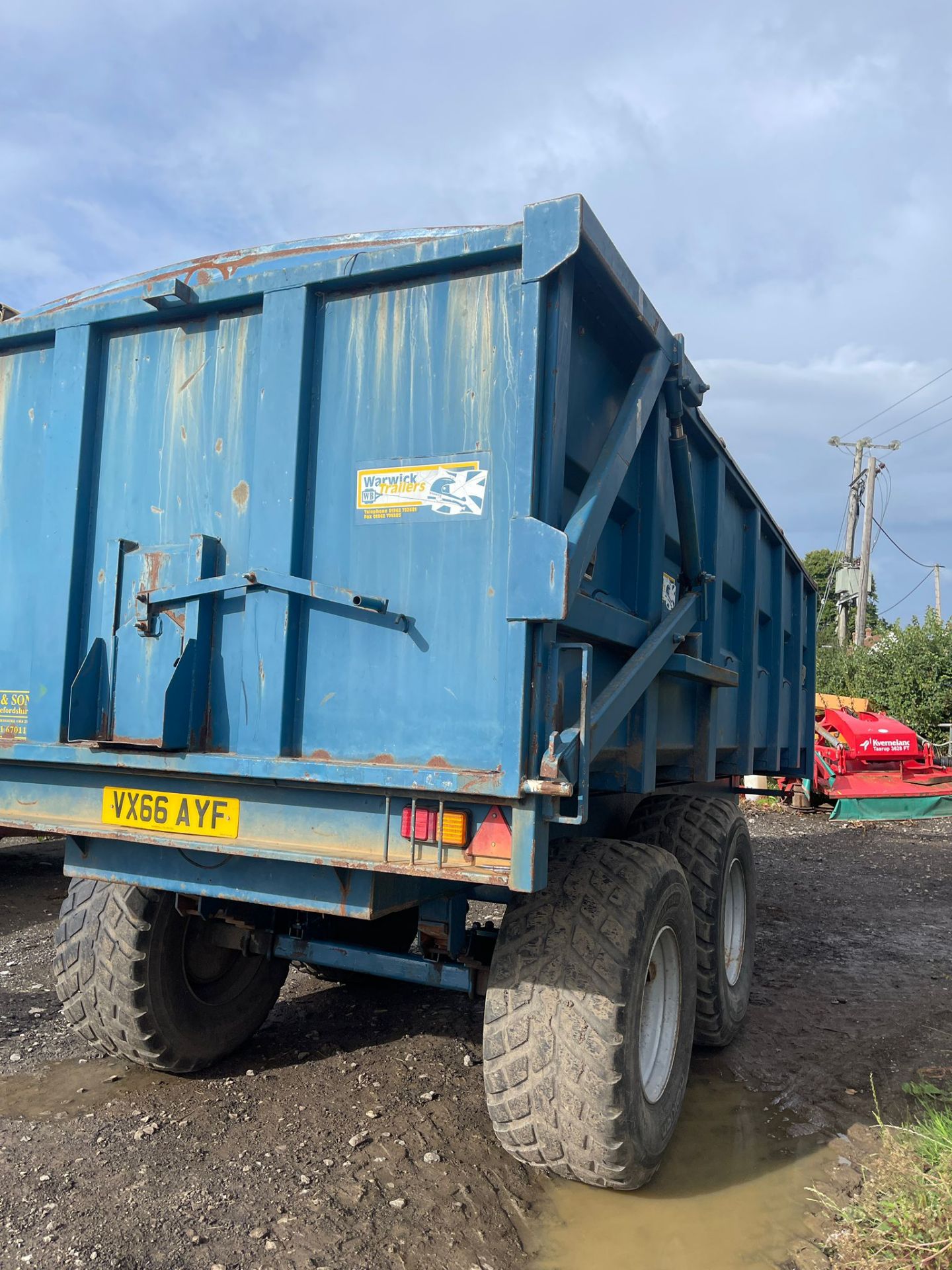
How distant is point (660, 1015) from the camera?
3.29 meters

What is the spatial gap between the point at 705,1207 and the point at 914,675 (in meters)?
17.8

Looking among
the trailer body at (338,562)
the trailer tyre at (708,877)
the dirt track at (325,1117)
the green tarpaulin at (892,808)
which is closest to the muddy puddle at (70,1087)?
the dirt track at (325,1117)

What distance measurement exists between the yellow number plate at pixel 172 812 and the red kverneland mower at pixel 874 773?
34.9ft

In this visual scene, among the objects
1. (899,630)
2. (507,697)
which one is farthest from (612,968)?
(899,630)

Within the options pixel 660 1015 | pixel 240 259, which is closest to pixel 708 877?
pixel 660 1015

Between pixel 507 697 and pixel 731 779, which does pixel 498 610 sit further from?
pixel 731 779

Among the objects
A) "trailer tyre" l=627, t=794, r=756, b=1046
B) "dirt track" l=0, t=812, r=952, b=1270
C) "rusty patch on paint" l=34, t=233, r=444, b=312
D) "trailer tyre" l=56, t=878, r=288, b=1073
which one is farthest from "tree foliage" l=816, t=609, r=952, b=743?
"rusty patch on paint" l=34, t=233, r=444, b=312

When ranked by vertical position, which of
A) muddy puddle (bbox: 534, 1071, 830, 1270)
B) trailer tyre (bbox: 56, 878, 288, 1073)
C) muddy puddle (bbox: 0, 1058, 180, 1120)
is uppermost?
trailer tyre (bbox: 56, 878, 288, 1073)

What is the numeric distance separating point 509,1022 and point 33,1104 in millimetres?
1993

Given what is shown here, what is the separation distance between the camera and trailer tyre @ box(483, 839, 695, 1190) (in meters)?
2.66

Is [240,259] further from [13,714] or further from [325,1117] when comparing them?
[325,1117]

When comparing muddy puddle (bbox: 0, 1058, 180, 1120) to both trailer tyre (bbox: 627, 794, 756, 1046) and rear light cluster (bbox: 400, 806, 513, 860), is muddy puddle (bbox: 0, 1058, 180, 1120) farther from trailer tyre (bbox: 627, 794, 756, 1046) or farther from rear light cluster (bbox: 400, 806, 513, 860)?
trailer tyre (bbox: 627, 794, 756, 1046)

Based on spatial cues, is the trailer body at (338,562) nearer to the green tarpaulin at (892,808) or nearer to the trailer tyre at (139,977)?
the trailer tyre at (139,977)

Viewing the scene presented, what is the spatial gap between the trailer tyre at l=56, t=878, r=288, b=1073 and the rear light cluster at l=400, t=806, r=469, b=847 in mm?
1522
